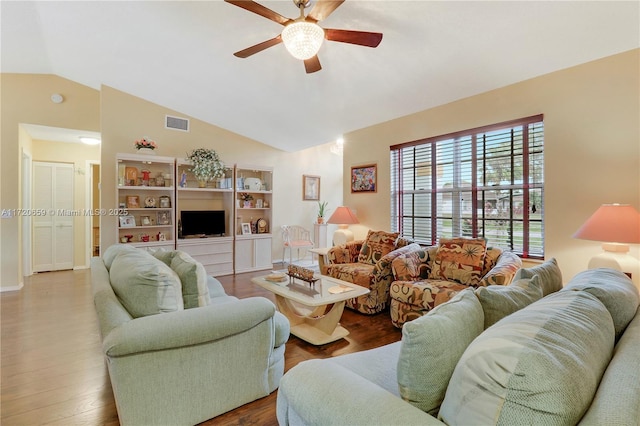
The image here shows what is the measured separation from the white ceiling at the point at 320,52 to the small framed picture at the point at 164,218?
187 cm

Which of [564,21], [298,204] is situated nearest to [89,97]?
[298,204]

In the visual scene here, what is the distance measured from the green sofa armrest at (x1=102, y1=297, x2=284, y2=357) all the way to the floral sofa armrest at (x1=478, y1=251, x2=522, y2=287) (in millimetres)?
1842

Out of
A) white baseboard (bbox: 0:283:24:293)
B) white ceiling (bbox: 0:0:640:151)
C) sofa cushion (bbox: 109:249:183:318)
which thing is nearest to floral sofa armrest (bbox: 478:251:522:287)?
white ceiling (bbox: 0:0:640:151)

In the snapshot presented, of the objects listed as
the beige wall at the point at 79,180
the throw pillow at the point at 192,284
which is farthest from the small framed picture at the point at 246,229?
the throw pillow at the point at 192,284

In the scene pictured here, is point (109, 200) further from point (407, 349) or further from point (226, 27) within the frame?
point (407, 349)

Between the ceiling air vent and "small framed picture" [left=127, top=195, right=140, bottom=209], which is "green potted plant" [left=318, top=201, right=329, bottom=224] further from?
"small framed picture" [left=127, top=195, right=140, bottom=209]

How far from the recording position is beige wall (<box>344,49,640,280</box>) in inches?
99.5

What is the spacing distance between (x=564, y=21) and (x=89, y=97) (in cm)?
628

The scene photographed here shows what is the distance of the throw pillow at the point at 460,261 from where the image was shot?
2969 millimetres

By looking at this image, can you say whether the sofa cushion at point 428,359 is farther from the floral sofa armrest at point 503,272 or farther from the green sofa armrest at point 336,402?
the floral sofa armrest at point 503,272

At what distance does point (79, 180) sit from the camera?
5.80 meters

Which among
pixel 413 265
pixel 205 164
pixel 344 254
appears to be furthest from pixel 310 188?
pixel 413 265

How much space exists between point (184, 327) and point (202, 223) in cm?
399

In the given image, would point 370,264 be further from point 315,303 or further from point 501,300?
point 501,300
